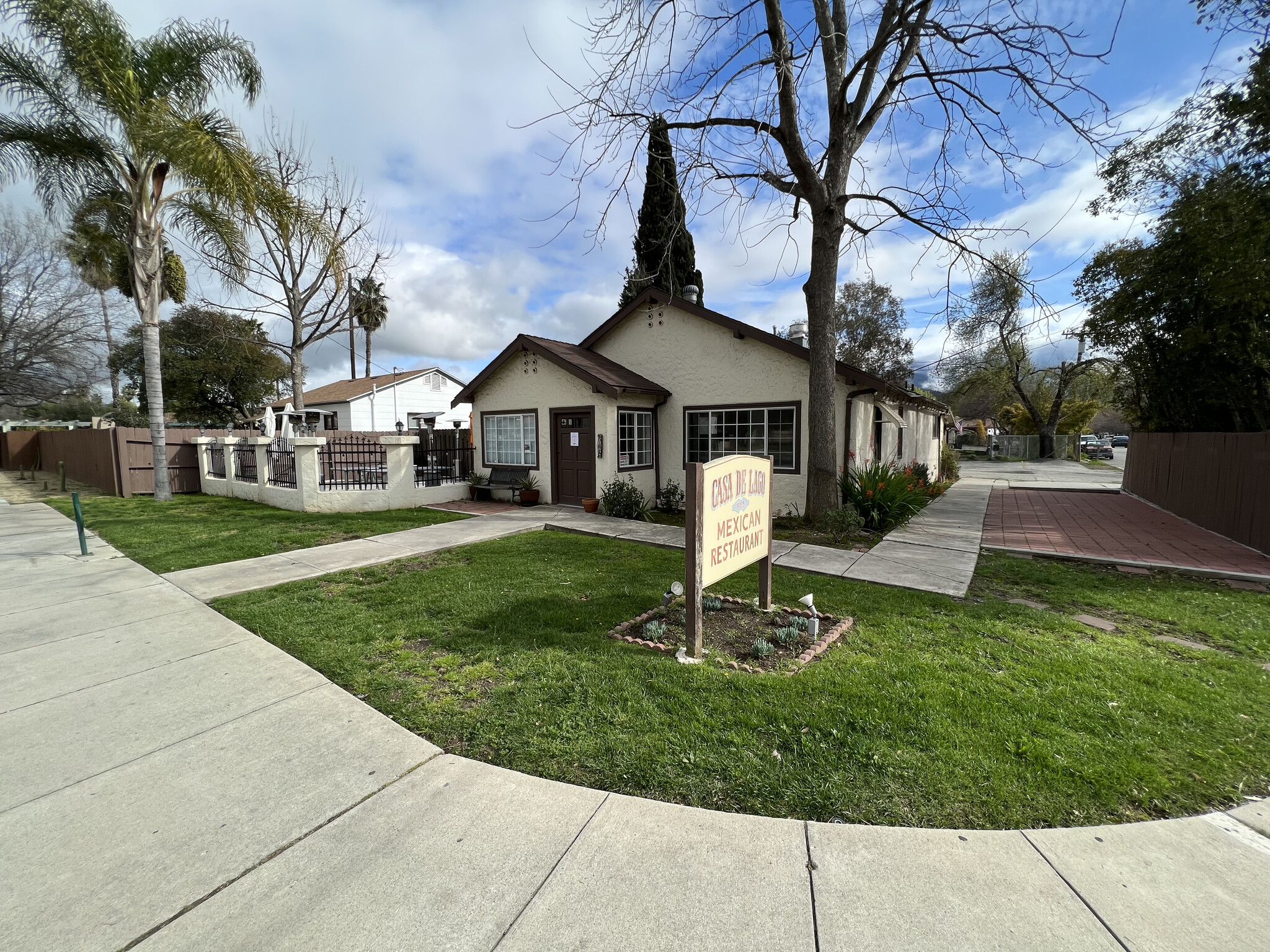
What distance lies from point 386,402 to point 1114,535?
3768 cm

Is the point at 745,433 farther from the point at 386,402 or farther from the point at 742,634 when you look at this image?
the point at 386,402

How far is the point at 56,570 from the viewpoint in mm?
6453

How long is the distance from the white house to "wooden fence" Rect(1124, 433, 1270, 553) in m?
30.6

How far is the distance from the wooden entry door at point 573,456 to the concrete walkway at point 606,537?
0.99m

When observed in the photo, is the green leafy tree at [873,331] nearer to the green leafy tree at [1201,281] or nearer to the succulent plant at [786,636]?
the green leafy tree at [1201,281]

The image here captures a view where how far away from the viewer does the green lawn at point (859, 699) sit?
2562 mm

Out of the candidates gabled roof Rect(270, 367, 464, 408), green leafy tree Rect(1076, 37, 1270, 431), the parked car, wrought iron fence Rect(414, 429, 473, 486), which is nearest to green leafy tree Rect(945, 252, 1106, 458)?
the parked car

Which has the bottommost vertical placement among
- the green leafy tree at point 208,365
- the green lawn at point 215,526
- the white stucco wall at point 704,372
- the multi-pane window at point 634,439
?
the green lawn at point 215,526

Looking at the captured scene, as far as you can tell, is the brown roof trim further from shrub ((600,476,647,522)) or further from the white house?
the white house

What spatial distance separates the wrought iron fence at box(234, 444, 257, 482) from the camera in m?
12.9

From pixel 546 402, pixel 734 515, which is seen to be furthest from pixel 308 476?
pixel 734 515

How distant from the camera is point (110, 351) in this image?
2644cm

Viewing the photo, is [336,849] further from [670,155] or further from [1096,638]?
[670,155]

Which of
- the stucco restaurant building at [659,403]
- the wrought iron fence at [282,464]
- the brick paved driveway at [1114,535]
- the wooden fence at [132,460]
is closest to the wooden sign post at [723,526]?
the brick paved driveway at [1114,535]
